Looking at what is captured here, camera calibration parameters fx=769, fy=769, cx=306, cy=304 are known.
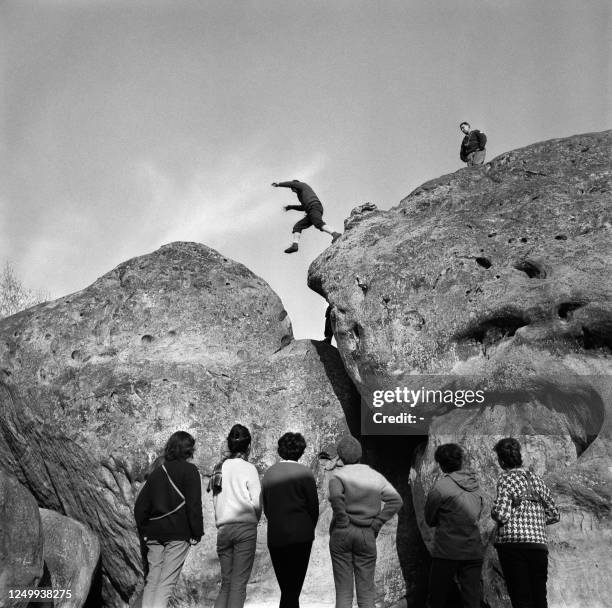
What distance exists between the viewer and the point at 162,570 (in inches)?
244

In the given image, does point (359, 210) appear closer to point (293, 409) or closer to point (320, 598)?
point (293, 409)

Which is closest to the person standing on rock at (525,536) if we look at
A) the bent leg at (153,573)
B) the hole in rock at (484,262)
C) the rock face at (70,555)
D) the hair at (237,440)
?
the hair at (237,440)

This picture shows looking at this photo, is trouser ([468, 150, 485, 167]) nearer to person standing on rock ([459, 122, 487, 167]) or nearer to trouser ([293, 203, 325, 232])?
person standing on rock ([459, 122, 487, 167])

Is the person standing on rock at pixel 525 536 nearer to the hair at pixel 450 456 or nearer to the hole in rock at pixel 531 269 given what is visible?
the hair at pixel 450 456

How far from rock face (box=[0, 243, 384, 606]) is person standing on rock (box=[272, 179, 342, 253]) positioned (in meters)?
2.10

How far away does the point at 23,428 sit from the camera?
31.8 feet

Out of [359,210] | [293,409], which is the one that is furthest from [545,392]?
[359,210]

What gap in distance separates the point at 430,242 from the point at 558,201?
59.5 inches

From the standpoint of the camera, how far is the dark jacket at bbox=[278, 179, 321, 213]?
41.3 feet

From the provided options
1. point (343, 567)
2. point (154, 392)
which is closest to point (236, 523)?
point (343, 567)

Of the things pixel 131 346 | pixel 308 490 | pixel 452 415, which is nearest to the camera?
pixel 308 490

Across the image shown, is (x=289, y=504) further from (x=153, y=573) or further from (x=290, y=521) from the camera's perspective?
(x=153, y=573)

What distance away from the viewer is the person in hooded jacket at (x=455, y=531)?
568cm

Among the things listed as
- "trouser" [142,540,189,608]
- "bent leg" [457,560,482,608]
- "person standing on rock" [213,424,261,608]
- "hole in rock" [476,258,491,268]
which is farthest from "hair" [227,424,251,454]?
"hole in rock" [476,258,491,268]
